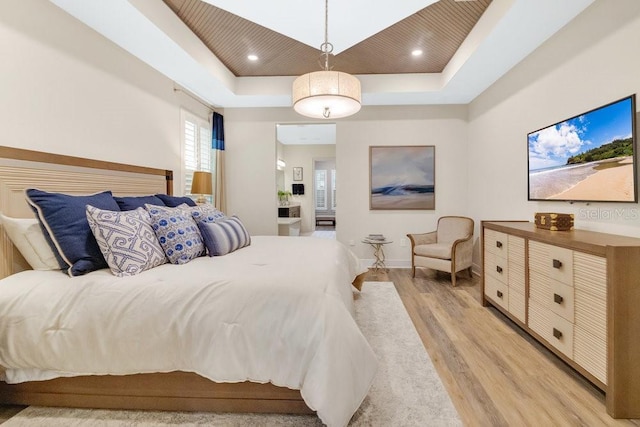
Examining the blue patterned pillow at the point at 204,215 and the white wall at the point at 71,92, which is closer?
the white wall at the point at 71,92

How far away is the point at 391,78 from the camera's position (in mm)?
4191

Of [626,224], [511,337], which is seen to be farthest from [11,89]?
[626,224]

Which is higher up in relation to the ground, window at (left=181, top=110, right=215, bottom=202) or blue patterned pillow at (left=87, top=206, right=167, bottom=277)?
window at (left=181, top=110, right=215, bottom=202)

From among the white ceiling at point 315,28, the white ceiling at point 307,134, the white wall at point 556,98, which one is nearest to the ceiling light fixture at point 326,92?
the white ceiling at point 315,28

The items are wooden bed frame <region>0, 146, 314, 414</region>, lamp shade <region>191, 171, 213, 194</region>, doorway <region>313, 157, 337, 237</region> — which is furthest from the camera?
doorway <region>313, 157, 337, 237</region>

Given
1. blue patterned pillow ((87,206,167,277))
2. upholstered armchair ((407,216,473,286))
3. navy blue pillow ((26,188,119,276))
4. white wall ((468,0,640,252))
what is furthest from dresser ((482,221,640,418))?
navy blue pillow ((26,188,119,276))

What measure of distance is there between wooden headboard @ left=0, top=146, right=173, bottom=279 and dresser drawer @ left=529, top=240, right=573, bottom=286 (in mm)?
3478

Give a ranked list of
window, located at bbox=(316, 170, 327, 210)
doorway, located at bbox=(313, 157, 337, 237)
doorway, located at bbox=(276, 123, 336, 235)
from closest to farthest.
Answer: doorway, located at bbox=(276, 123, 336, 235)
doorway, located at bbox=(313, 157, 337, 237)
window, located at bbox=(316, 170, 327, 210)

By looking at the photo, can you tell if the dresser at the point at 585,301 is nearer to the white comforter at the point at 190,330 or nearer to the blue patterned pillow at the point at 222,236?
the white comforter at the point at 190,330

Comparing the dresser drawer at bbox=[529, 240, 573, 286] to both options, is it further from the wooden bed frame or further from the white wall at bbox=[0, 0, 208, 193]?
the white wall at bbox=[0, 0, 208, 193]

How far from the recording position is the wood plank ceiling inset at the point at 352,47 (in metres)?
2.81

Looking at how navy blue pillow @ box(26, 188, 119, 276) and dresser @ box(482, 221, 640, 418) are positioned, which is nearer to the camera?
dresser @ box(482, 221, 640, 418)

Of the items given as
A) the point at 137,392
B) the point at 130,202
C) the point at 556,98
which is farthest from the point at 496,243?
the point at 130,202

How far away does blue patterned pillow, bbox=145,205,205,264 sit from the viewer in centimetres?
197
